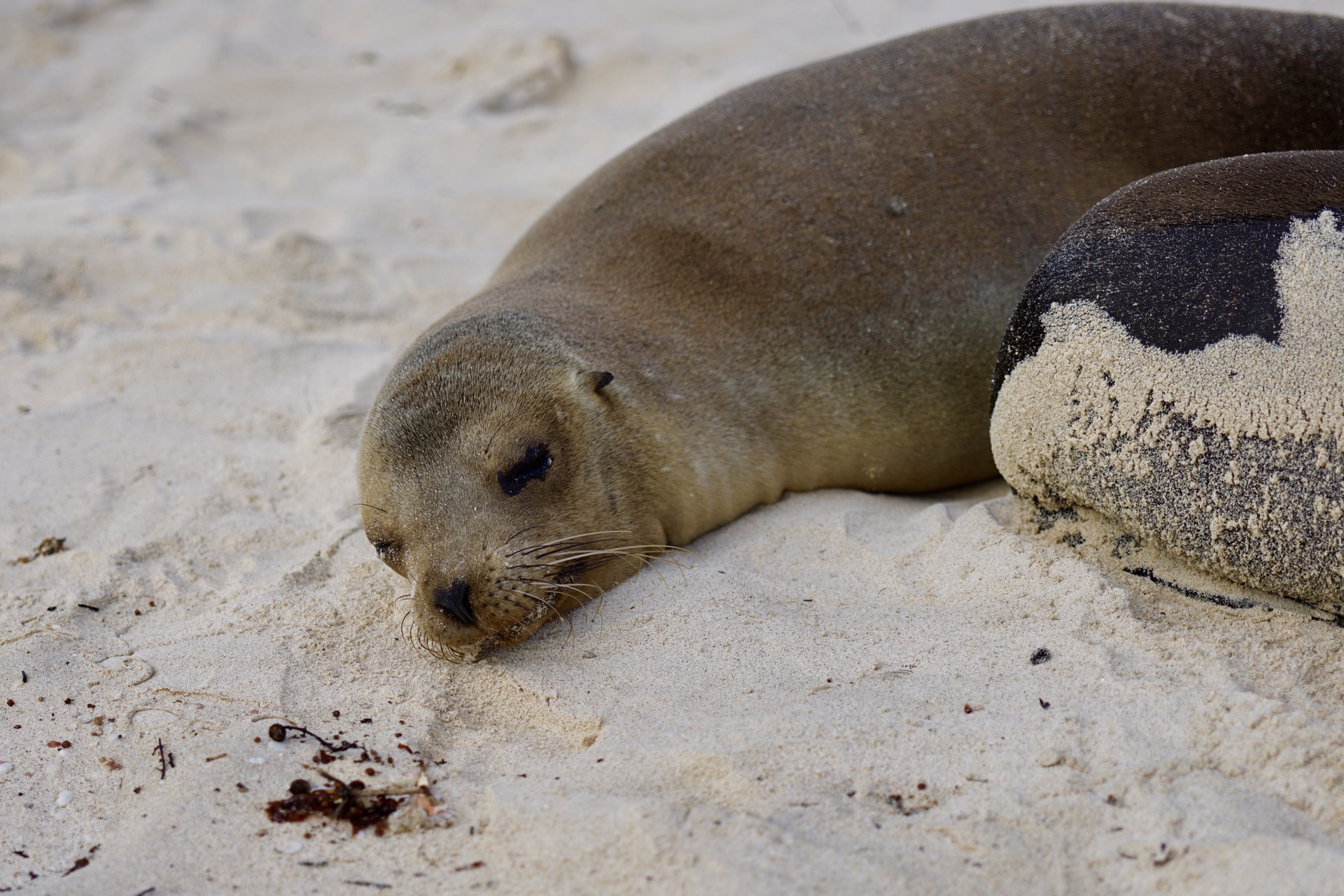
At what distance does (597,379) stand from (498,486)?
1.36 feet

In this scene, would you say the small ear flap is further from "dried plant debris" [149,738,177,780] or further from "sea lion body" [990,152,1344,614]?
"dried plant debris" [149,738,177,780]

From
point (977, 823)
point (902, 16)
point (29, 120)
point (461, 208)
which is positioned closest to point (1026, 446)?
point (977, 823)

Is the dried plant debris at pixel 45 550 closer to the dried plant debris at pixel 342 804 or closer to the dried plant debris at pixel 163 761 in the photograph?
the dried plant debris at pixel 163 761

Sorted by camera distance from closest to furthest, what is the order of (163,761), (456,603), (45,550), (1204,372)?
(163,761) < (1204,372) < (456,603) < (45,550)

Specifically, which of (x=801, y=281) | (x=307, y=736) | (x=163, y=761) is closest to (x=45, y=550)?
(x=163, y=761)

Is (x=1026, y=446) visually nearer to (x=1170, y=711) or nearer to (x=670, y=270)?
(x=1170, y=711)

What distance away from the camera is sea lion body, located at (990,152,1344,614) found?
8.20ft

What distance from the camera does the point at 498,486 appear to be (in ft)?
9.75

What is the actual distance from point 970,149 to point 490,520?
6.31 ft

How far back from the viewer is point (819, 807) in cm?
207

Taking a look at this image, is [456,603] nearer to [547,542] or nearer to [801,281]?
[547,542]

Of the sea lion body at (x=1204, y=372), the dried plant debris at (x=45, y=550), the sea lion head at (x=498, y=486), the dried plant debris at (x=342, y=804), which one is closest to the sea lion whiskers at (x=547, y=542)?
the sea lion head at (x=498, y=486)

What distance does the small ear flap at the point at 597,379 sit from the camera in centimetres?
319

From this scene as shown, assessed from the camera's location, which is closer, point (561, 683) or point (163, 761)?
point (163, 761)
